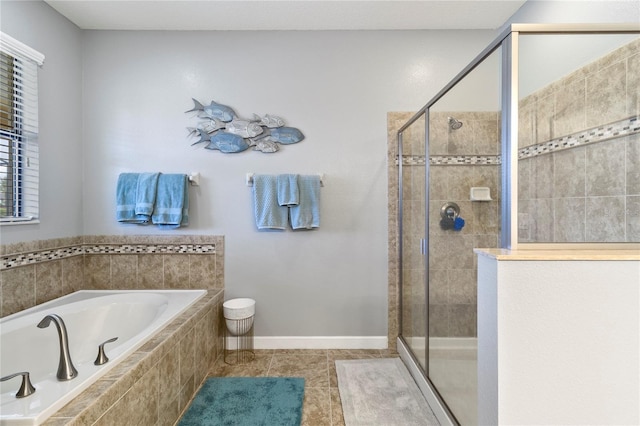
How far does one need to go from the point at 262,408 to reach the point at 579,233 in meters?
1.94

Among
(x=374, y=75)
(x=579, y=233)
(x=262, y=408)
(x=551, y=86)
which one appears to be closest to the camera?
(x=579, y=233)

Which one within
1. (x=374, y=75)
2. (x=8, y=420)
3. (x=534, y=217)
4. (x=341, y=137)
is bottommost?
(x=8, y=420)

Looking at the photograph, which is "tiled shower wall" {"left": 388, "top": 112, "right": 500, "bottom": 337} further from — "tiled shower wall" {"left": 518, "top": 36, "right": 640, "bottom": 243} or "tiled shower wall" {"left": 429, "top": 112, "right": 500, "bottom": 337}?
"tiled shower wall" {"left": 518, "top": 36, "right": 640, "bottom": 243}

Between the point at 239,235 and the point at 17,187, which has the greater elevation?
the point at 17,187

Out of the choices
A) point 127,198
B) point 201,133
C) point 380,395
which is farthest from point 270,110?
point 380,395

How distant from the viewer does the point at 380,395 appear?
1813 mm

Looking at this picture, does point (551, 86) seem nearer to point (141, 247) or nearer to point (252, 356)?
point (252, 356)

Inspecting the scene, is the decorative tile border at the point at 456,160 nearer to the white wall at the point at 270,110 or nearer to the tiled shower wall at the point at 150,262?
the white wall at the point at 270,110

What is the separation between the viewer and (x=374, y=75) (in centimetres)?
237

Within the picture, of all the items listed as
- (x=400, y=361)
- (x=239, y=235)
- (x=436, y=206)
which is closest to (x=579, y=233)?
(x=436, y=206)

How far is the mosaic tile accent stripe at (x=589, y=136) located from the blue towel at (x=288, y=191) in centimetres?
150

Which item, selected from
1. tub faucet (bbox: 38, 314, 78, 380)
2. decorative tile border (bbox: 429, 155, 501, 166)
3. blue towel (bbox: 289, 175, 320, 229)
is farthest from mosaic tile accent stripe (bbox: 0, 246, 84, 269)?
decorative tile border (bbox: 429, 155, 501, 166)

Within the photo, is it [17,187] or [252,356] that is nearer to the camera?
[17,187]

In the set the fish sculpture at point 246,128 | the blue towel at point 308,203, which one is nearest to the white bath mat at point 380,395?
the blue towel at point 308,203
